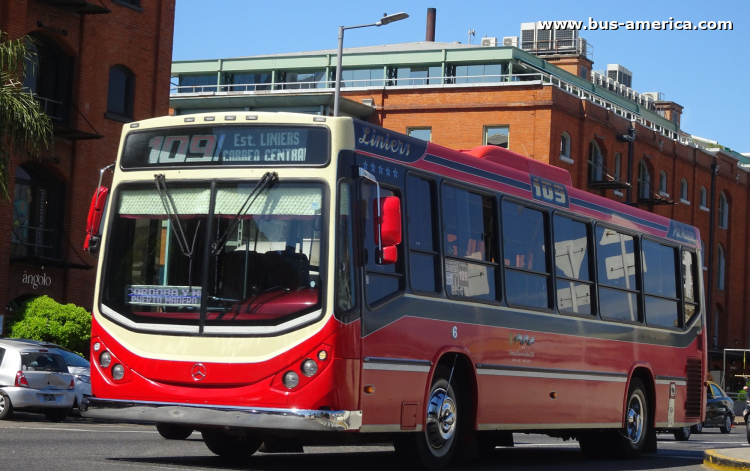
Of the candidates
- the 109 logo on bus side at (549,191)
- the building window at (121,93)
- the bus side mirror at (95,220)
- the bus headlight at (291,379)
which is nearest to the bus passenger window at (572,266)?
the 109 logo on bus side at (549,191)

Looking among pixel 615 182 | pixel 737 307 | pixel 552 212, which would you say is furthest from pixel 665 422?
pixel 737 307

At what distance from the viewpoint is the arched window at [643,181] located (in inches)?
2303

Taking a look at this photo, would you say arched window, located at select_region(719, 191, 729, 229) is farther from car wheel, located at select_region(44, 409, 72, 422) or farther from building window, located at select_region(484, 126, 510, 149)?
car wheel, located at select_region(44, 409, 72, 422)

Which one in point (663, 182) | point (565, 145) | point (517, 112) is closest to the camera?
point (517, 112)

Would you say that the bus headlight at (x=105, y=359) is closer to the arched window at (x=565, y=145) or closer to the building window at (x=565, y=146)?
the building window at (x=565, y=146)

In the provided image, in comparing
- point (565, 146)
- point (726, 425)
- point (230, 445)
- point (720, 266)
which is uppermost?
point (565, 146)

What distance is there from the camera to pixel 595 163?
54938mm

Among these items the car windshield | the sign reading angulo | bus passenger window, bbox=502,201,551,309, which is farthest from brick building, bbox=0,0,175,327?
bus passenger window, bbox=502,201,551,309

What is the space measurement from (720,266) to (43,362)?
5124 cm

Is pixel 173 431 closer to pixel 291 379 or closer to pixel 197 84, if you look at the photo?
pixel 291 379

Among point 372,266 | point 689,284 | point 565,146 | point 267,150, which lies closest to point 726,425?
point 689,284

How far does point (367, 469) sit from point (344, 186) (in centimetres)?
318

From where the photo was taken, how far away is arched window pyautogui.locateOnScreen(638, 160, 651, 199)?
192ft

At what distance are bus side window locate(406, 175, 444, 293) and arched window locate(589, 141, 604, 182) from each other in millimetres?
43234
